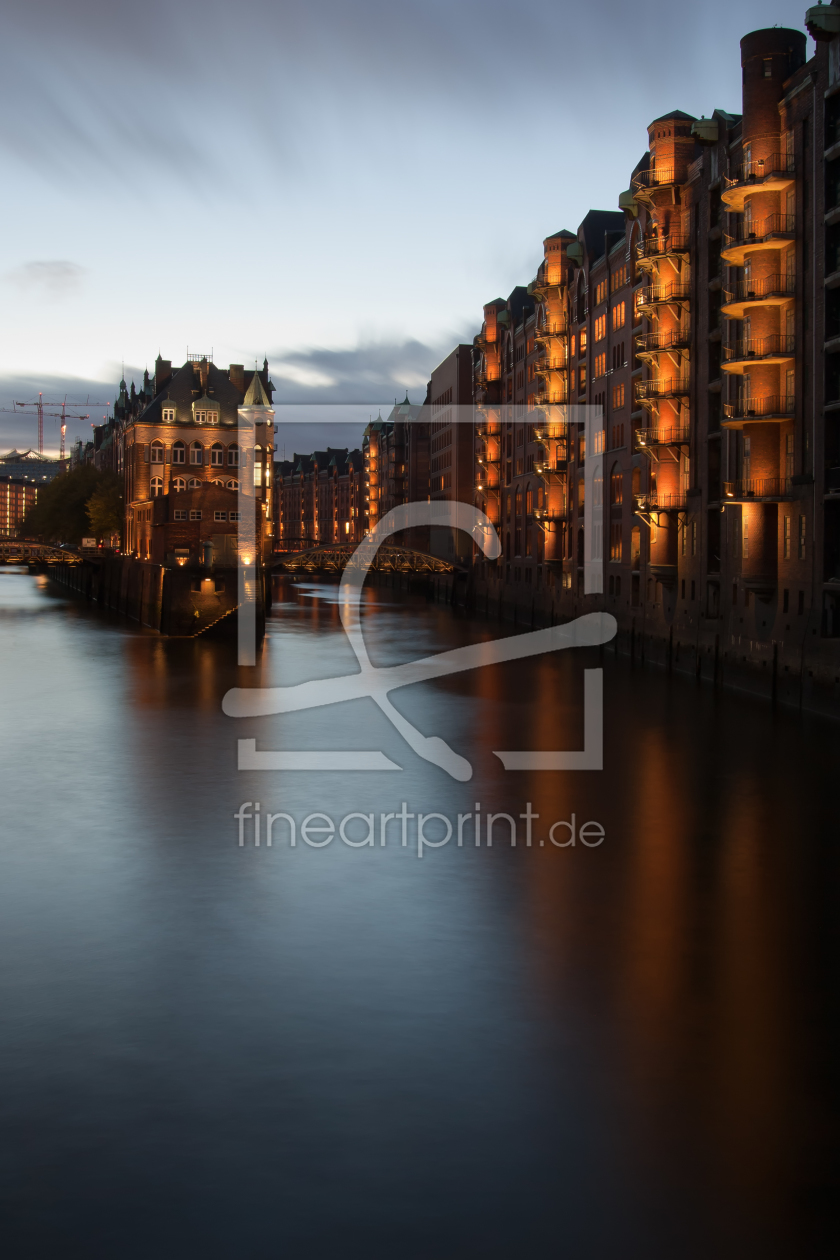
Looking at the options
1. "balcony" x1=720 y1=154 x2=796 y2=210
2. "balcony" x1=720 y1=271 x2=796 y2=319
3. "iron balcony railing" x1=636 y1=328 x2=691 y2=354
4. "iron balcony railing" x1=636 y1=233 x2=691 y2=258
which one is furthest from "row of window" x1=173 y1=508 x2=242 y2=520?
"balcony" x1=720 y1=154 x2=796 y2=210

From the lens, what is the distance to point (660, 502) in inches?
2121

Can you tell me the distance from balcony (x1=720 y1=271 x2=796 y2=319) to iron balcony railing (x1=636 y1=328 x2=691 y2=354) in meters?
9.63

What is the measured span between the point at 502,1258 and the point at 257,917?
9191 millimetres

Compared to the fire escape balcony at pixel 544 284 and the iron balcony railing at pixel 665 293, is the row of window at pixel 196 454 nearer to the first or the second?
the fire escape balcony at pixel 544 284

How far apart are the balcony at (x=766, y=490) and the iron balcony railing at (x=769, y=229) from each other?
26.5 ft

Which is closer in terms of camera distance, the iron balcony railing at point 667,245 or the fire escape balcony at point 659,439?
the iron balcony railing at point 667,245

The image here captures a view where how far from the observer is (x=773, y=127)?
135ft

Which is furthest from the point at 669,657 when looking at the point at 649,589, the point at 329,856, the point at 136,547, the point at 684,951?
the point at 136,547

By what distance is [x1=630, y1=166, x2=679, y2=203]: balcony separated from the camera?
51.9 m

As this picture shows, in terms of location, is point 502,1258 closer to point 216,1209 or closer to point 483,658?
point 216,1209

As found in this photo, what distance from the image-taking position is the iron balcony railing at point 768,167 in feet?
132

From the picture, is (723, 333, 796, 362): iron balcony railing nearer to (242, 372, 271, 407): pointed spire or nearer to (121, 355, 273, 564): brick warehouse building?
(121, 355, 273, 564): brick warehouse building

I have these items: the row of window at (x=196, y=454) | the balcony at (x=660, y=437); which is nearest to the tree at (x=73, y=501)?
the row of window at (x=196, y=454)

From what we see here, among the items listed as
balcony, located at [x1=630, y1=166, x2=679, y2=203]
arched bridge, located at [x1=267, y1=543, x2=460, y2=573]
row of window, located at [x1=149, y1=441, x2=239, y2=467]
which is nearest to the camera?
balcony, located at [x1=630, y1=166, x2=679, y2=203]
